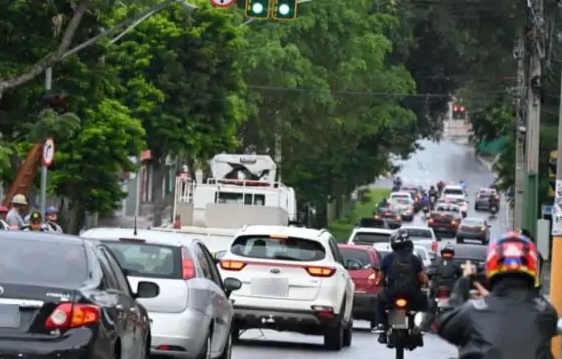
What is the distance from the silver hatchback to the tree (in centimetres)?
3129

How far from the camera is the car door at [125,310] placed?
508 inches

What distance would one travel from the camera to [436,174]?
15050 centimetres

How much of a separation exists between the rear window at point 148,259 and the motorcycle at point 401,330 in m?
3.90

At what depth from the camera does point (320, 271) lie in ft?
73.3

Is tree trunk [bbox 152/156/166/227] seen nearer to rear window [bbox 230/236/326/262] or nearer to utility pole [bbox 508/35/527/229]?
utility pole [bbox 508/35/527/229]

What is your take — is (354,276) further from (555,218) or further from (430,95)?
(430,95)

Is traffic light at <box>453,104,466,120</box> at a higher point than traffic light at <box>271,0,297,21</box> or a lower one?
higher

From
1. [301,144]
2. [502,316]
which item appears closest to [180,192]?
[301,144]

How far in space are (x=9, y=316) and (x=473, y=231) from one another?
68811mm

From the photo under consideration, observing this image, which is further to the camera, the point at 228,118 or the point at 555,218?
the point at 228,118

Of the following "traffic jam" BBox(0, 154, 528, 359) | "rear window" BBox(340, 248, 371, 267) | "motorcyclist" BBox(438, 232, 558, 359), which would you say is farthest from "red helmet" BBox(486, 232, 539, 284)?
"rear window" BBox(340, 248, 371, 267)

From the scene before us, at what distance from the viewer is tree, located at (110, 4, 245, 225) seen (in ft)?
163

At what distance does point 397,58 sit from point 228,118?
19446 mm

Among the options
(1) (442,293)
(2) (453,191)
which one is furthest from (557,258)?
(2) (453,191)
